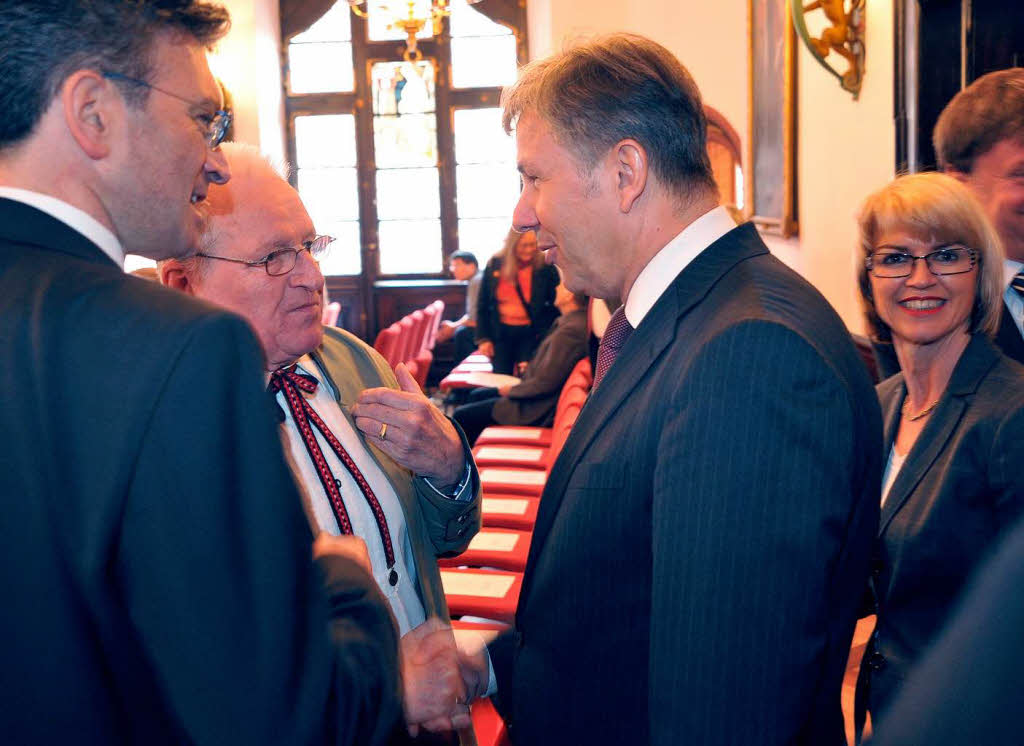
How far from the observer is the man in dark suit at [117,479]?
86cm

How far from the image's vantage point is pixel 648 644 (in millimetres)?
1351

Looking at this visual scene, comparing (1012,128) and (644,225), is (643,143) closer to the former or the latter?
(644,225)

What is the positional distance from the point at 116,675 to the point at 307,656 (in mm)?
174

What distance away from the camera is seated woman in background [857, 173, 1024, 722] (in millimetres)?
1891

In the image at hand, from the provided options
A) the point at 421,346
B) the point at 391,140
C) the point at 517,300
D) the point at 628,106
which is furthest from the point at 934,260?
the point at 391,140

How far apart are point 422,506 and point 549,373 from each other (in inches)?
136

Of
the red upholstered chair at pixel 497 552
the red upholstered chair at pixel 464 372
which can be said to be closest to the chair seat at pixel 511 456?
the red upholstered chair at pixel 497 552

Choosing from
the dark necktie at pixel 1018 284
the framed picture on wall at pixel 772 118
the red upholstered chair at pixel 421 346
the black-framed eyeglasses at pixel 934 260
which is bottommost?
the red upholstered chair at pixel 421 346

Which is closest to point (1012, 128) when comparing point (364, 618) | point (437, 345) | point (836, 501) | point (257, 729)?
point (836, 501)

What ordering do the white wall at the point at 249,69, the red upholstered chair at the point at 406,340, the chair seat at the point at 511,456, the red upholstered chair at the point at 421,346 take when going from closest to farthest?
the chair seat at the point at 511,456 → the red upholstered chair at the point at 421,346 → the red upholstered chair at the point at 406,340 → the white wall at the point at 249,69

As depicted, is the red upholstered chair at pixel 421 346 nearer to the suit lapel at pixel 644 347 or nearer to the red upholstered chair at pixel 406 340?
the red upholstered chair at pixel 406 340

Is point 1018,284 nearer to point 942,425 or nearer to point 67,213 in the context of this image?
point 942,425

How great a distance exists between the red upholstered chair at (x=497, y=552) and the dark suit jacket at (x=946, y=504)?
4.35ft

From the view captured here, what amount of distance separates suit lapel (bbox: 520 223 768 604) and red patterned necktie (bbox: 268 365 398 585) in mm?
417
